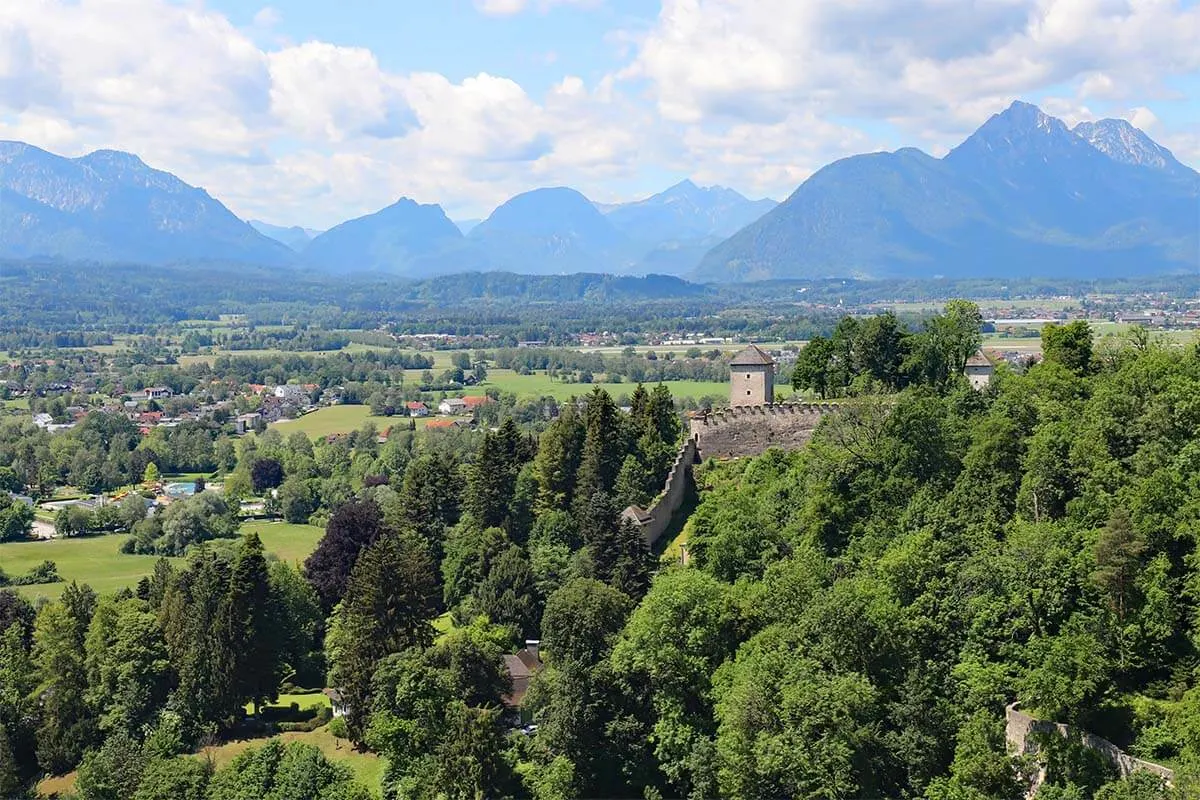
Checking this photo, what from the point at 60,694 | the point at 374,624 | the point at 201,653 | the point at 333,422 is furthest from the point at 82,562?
the point at 333,422

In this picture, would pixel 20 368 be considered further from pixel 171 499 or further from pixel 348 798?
pixel 348 798

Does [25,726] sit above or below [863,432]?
below

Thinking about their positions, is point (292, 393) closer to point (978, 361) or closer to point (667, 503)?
point (667, 503)

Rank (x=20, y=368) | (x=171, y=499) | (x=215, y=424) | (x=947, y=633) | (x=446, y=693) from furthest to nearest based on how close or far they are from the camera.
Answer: (x=20, y=368) → (x=215, y=424) → (x=171, y=499) → (x=446, y=693) → (x=947, y=633)

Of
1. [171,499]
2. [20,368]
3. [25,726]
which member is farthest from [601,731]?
[20,368]

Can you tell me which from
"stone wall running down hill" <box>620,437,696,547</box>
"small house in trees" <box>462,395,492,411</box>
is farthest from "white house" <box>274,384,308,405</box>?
"stone wall running down hill" <box>620,437,696,547</box>

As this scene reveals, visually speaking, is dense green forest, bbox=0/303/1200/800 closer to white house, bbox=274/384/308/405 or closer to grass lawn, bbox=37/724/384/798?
grass lawn, bbox=37/724/384/798
